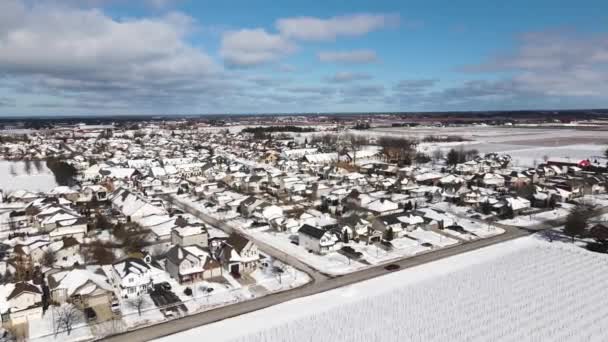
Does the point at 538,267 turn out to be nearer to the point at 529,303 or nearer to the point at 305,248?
the point at 529,303

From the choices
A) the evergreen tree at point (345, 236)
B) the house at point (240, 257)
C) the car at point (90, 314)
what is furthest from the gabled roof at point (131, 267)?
the evergreen tree at point (345, 236)

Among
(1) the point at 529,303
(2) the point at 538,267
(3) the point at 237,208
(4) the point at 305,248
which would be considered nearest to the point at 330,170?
(3) the point at 237,208

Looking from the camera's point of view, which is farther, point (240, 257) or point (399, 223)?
point (399, 223)

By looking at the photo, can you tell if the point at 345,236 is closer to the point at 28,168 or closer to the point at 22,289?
the point at 22,289

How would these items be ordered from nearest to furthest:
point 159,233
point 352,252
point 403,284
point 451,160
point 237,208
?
point 403,284 < point 352,252 < point 159,233 < point 237,208 < point 451,160

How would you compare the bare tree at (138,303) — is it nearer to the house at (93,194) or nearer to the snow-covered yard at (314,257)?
the snow-covered yard at (314,257)

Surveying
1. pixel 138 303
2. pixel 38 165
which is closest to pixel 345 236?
pixel 138 303
